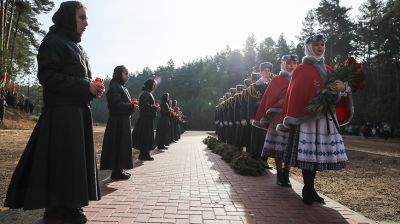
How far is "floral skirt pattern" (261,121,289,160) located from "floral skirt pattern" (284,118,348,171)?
3.91 ft

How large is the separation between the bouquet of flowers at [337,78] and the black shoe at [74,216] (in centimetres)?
313

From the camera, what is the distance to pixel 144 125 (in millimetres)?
9891

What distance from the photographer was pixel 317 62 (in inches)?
209

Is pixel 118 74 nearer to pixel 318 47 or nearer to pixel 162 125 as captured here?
pixel 318 47

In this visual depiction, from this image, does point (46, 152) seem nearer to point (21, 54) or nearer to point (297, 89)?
point (297, 89)

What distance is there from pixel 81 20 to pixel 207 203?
275cm

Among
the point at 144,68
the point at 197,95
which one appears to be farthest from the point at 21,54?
the point at 144,68

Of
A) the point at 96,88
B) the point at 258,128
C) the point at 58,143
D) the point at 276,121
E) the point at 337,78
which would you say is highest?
the point at 337,78

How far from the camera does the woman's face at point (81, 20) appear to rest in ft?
12.4

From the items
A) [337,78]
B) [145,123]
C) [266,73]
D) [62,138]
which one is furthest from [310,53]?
[145,123]

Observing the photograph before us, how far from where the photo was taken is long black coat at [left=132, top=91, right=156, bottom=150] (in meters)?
9.85

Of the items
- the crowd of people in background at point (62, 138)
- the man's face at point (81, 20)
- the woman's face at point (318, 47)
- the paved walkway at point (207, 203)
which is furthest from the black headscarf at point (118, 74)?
the woman's face at point (318, 47)

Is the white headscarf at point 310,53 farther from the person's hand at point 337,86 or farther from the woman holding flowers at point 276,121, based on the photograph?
the woman holding flowers at point 276,121

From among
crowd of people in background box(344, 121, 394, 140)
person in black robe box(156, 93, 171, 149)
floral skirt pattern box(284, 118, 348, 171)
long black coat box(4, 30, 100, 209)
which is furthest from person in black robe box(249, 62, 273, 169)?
crowd of people in background box(344, 121, 394, 140)
